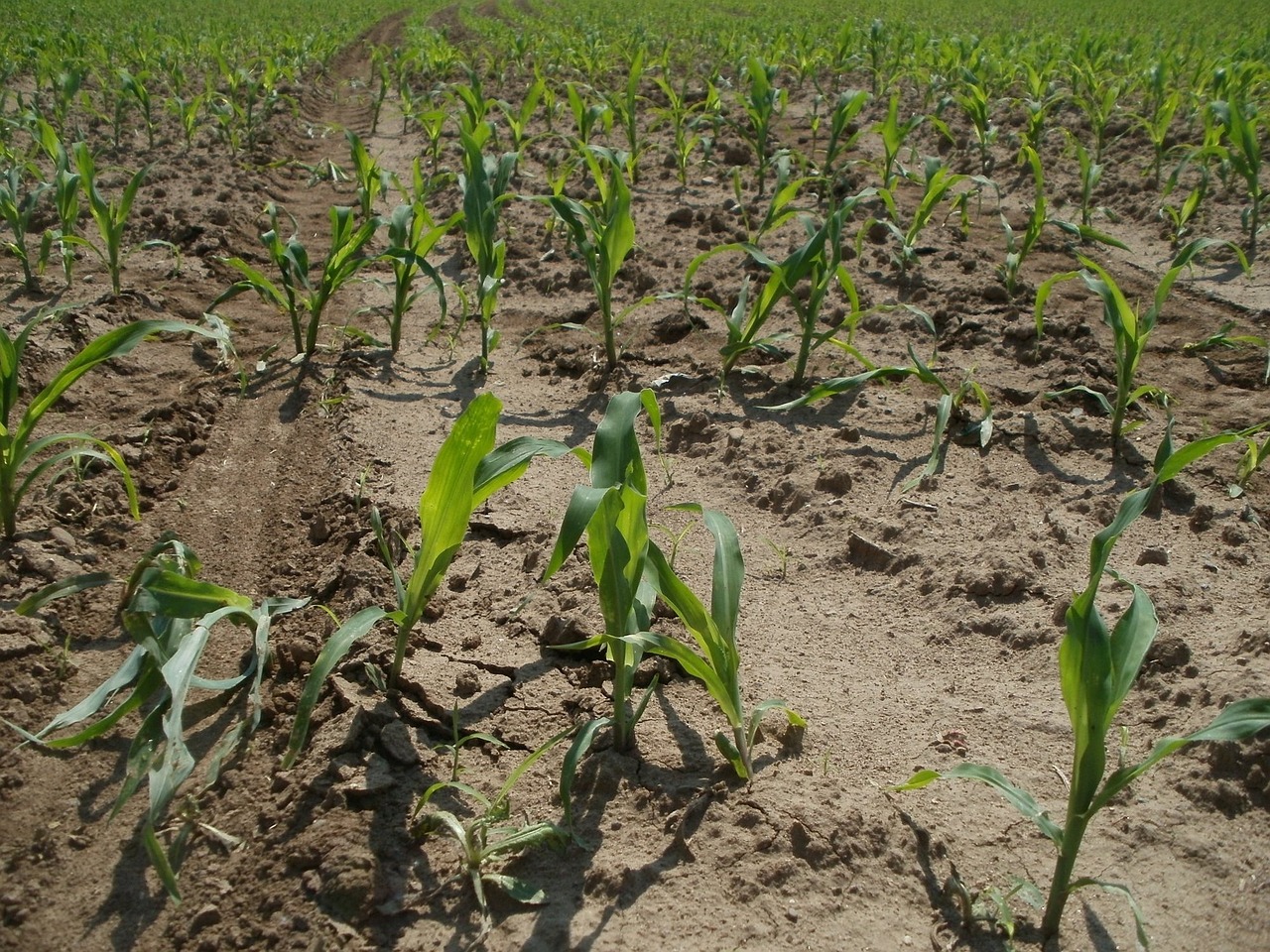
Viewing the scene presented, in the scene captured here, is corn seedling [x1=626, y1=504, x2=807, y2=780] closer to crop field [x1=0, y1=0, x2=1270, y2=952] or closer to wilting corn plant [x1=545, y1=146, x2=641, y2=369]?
crop field [x1=0, y1=0, x2=1270, y2=952]

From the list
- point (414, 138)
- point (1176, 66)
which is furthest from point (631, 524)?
point (1176, 66)

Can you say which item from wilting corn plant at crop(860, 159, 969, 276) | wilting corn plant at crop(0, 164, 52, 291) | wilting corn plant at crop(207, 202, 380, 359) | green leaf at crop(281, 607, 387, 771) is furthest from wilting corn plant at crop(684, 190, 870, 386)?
wilting corn plant at crop(0, 164, 52, 291)

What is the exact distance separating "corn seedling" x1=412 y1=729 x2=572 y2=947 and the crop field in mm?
12

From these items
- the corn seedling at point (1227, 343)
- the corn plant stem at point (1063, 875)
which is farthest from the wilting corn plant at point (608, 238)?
the corn plant stem at point (1063, 875)

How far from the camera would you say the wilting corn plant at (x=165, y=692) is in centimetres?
160

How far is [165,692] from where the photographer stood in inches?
71.9

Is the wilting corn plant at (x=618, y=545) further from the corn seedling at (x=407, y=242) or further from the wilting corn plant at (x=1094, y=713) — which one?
the corn seedling at (x=407, y=242)

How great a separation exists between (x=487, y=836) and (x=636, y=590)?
498 millimetres

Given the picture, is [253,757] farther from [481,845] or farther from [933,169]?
[933,169]

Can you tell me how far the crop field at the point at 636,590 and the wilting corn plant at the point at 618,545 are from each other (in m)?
0.01

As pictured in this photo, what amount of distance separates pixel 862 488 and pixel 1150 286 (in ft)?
7.57

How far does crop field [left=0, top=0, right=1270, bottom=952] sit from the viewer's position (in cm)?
167

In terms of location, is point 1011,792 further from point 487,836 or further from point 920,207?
point 920,207

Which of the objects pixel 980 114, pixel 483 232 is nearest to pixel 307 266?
pixel 483 232
